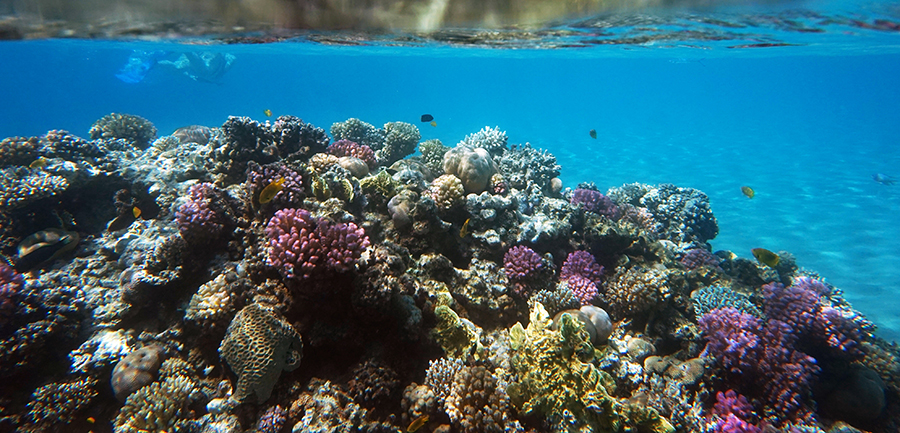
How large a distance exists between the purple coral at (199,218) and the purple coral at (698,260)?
10073 mm

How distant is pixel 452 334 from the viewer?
4.66m

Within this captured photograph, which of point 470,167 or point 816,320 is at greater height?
point 470,167

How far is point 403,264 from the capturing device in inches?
201

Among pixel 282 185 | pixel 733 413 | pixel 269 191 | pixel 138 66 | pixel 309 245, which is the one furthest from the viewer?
pixel 138 66

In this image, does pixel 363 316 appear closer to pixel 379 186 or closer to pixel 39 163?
pixel 379 186

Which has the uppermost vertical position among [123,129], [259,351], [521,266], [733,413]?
[123,129]

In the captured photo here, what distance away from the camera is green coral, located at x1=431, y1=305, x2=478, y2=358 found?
15.0 ft

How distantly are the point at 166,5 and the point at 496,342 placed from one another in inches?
274

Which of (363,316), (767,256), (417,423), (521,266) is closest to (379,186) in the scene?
(363,316)

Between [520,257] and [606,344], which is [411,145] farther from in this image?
[606,344]

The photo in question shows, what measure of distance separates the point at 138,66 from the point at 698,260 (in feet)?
149

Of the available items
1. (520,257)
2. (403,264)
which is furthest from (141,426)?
(520,257)

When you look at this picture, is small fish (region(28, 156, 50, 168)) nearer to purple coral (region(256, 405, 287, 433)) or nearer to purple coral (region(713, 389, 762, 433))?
purple coral (region(256, 405, 287, 433))

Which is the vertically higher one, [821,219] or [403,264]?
[403,264]
